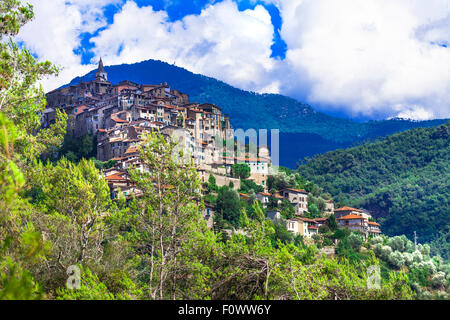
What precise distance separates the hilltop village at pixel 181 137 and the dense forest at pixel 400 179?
69.7ft

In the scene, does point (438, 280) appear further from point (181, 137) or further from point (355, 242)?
point (181, 137)

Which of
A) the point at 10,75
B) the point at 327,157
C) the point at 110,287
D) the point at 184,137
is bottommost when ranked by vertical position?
the point at 110,287

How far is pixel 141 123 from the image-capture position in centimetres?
8025

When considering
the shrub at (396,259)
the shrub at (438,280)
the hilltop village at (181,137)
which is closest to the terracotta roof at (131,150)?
the hilltop village at (181,137)

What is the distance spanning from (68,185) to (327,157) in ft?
406

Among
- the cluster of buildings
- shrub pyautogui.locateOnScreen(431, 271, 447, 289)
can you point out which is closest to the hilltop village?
the cluster of buildings

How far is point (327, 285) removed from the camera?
1286 cm

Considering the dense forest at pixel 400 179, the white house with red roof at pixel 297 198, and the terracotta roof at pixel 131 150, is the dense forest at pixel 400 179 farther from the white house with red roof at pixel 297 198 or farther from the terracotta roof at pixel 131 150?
the terracotta roof at pixel 131 150

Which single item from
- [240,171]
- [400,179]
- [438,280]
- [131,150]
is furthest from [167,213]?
[400,179]

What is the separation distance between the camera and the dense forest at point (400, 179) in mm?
102562
